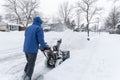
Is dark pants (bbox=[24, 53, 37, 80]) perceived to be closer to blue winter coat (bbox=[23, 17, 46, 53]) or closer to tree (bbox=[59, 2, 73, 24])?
blue winter coat (bbox=[23, 17, 46, 53])

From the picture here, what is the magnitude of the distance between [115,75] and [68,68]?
5.85 feet

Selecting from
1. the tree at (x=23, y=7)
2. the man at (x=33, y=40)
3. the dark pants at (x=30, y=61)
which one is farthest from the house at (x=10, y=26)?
the man at (x=33, y=40)

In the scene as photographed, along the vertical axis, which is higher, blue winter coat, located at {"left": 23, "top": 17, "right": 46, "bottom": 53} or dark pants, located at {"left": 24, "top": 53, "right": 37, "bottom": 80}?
blue winter coat, located at {"left": 23, "top": 17, "right": 46, "bottom": 53}

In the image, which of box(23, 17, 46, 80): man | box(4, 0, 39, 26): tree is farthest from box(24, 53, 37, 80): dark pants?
box(4, 0, 39, 26): tree

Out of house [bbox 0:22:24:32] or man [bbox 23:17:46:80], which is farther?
house [bbox 0:22:24:32]

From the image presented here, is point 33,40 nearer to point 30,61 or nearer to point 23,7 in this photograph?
point 30,61

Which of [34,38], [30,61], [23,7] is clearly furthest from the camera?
[23,7]

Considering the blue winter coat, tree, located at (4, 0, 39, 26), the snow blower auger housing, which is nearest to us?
the blue winter coat

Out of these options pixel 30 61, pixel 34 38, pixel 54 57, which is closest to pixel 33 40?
pixel 34 38

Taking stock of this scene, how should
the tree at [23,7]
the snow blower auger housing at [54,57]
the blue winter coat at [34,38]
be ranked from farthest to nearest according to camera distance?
the tree at [23,7] < the snow blower auger housing at [54,57] < the blue winter coat at [34,38]

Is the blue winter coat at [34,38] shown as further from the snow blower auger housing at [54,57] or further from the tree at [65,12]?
the tree at [65,12]

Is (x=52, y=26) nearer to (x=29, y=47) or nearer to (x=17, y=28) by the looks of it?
(x=17, y=28)

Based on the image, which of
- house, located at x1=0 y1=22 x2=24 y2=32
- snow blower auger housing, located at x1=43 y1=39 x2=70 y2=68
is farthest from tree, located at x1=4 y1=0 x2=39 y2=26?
snow blower auger housing, located at x1=43 y1=39 x2=70 y2=68

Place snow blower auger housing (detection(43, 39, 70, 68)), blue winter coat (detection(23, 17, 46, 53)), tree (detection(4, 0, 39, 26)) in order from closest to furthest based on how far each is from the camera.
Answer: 1. blue winter coat (detection(23, 17, 46, 53))
2. snow blower auger housing (detection(43, 39, 70, 68))
3. tree (detection(4, 0, 39, 26))
